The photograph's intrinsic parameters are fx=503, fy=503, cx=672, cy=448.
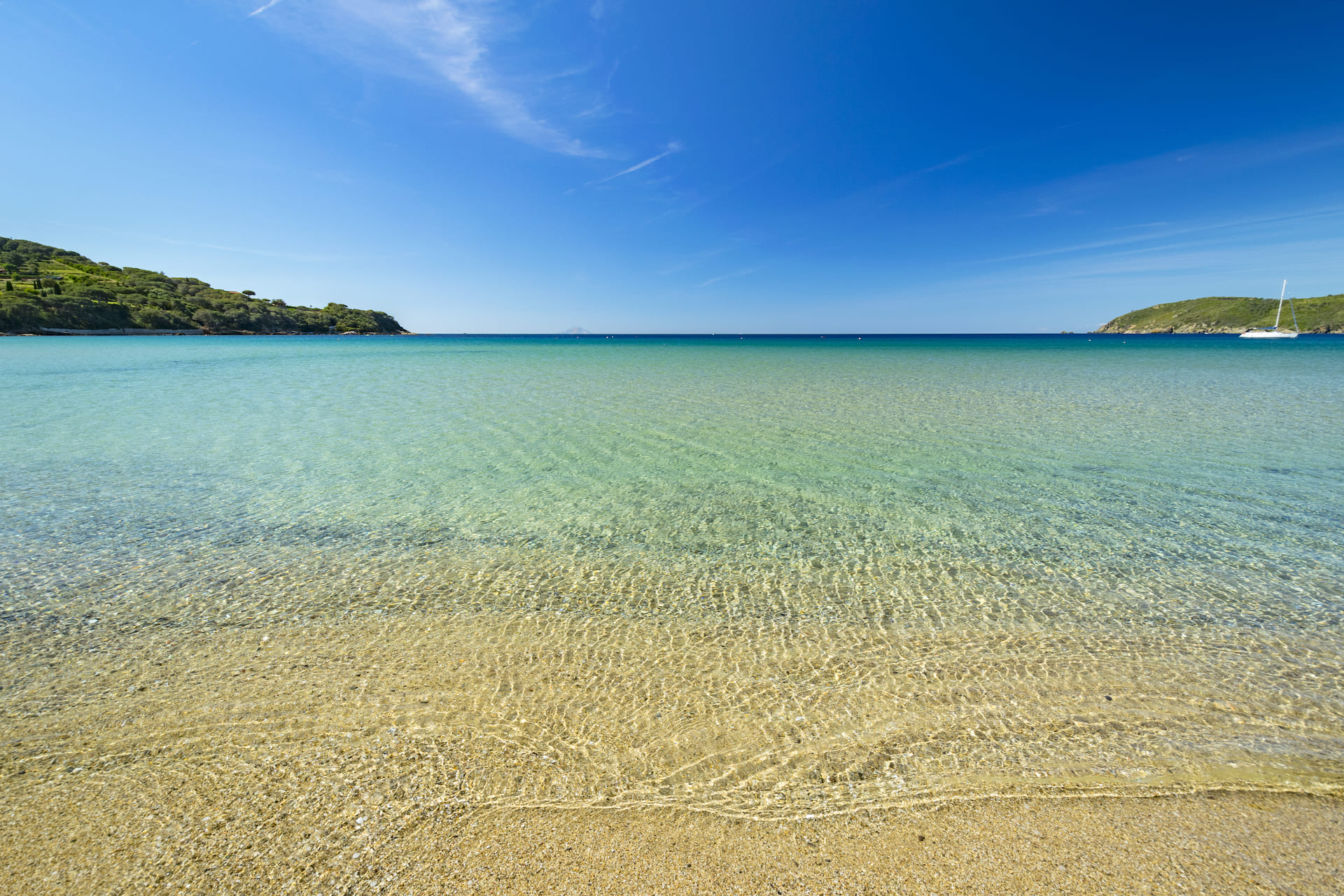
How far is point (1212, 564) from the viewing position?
6094 mm

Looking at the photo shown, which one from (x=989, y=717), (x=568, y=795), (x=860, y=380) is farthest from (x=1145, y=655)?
(x=860, y=380)

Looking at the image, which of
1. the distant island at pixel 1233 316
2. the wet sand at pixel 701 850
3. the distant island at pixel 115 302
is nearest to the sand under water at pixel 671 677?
the wet sand at pixel 701 850

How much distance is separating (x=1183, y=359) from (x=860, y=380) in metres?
43.4

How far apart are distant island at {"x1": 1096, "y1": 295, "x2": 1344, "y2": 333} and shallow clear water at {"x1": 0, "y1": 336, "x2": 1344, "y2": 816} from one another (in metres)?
186

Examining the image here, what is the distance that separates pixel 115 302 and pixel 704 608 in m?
131

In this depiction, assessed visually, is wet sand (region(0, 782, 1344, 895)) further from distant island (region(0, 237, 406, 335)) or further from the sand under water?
distant island (region(0, 237, 406, 335))

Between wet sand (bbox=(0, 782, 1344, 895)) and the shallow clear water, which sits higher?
the shallow clear water

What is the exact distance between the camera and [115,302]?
8794cm

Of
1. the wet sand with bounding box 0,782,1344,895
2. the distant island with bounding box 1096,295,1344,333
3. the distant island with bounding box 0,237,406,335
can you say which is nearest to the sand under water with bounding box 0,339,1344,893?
the wet sand with bounding box 0,782,1344,895

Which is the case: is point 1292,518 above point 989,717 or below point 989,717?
above

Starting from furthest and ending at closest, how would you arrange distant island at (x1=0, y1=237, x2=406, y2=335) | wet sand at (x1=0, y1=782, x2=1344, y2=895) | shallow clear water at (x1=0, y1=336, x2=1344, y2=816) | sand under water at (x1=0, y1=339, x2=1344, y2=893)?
distant island at (x1=0, y1=237, x2=406, y2=335) → shallow clear water at (x1=0, y1=336, x2=1344, y2=816) → sand under water at (x1=0, y1=339, x2=1344, y2=893) → wet sand at (x1=0, y1=782, x2=1344, y2=895)

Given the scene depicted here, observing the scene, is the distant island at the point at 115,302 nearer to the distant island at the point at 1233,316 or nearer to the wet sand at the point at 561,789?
the wet sand at the point at 561,789

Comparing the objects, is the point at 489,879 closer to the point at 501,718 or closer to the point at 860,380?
the point at 501,718

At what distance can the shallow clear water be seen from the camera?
3.39 m
